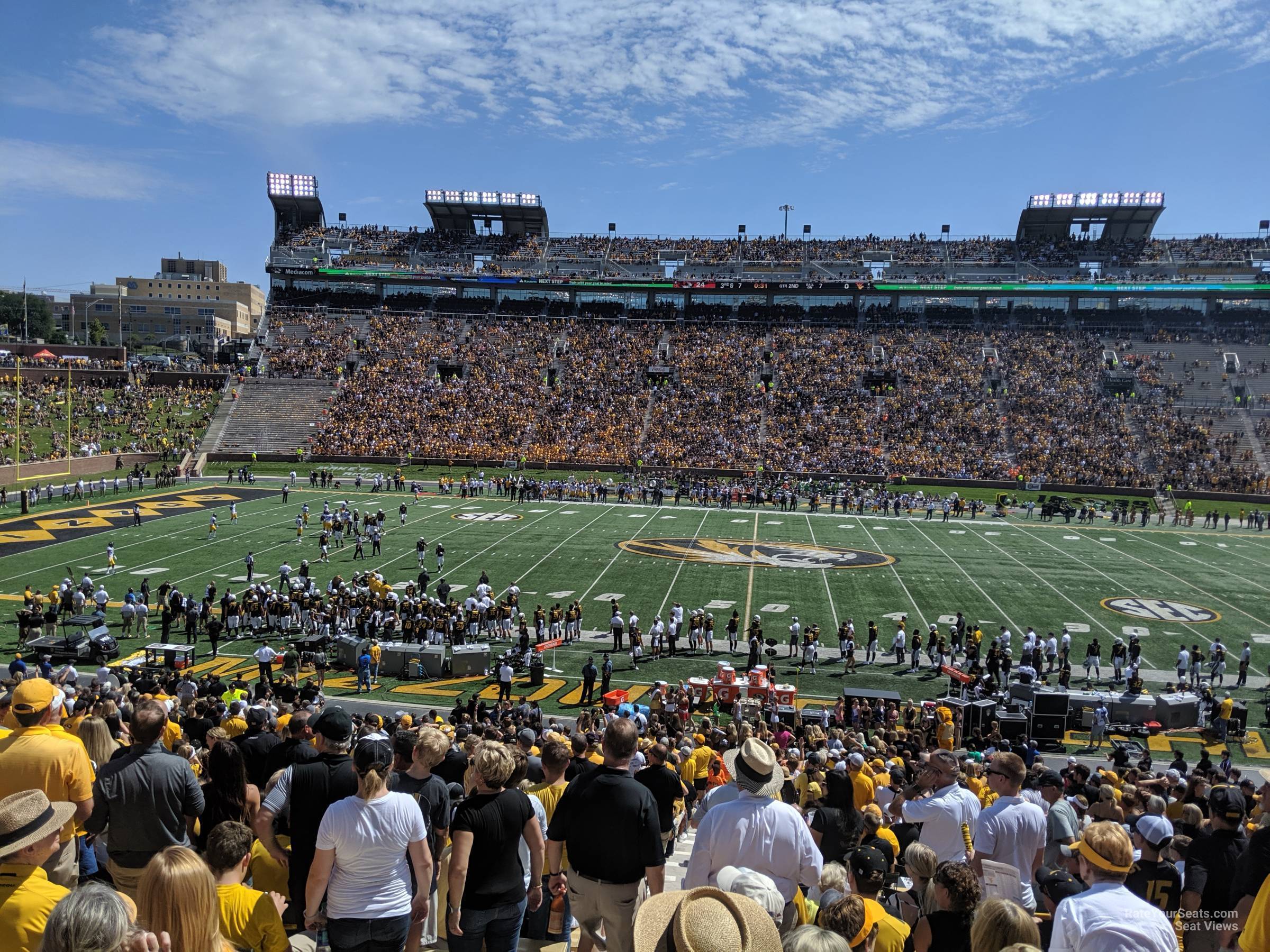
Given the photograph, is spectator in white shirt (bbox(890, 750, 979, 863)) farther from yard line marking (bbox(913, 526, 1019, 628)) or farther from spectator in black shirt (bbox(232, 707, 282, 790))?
yard line marking (bbox(913, 526, 1019, 628))

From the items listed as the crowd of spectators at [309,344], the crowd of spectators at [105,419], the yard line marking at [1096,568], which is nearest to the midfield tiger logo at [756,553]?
the yard line marking at [1096,568]

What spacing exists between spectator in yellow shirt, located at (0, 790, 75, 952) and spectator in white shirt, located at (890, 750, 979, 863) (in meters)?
5.28

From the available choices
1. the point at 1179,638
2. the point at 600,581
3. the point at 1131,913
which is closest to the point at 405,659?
the point at 600,581

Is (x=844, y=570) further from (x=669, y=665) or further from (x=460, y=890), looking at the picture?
(x=460, y=890)

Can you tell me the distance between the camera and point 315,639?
2273cm

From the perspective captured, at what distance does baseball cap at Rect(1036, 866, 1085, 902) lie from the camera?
529 cm

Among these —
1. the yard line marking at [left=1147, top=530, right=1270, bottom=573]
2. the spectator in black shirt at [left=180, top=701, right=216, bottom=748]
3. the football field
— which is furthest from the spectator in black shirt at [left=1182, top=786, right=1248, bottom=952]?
the yard line marking at [left=1147, top=530, right=1270, bottom=573]

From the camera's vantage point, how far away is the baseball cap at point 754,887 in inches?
147

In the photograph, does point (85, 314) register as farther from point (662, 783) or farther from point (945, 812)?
point (945, 812)

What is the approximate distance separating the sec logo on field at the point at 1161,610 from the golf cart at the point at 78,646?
29.0 m

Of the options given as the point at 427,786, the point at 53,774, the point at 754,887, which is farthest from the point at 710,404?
the point at 754,887

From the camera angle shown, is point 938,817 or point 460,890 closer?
point 460,890

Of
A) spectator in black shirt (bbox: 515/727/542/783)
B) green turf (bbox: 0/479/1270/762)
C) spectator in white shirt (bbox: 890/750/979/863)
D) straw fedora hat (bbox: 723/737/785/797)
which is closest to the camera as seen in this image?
straw fedora hat (bbox: 723/737/785/797)

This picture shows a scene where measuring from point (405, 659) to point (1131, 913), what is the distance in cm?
2014
